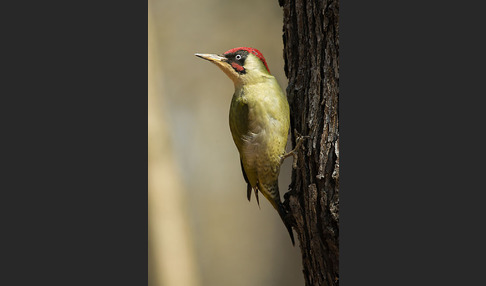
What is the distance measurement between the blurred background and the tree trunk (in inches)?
1.9

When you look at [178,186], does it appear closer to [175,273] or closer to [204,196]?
[204,196]

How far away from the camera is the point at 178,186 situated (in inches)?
86.4

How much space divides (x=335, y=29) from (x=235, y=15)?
38 cm

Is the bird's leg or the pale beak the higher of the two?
the pale beak

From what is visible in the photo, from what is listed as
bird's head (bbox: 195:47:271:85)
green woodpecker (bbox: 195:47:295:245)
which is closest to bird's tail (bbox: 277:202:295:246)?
green woodpecker (bbox: 195:47:295:245)

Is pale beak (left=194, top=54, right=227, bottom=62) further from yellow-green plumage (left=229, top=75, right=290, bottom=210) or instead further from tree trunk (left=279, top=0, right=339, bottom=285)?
tree trunk (left=279, top=0, right=339, bottom=285)

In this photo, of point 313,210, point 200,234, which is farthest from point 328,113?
point 200,234

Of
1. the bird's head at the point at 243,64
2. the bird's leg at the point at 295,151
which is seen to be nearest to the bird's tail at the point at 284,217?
the bird's leg at the point at 295,151

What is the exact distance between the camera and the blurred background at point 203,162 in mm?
2127

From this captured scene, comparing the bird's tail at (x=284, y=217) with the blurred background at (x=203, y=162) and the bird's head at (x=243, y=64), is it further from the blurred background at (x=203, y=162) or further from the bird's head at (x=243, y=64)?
the bird's head at (x=243, y=64)

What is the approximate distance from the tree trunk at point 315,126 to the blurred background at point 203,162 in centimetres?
5

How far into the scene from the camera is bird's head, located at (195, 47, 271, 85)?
209 centimetres

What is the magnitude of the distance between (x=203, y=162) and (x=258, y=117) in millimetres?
286

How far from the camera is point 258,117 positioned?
6.81ft
